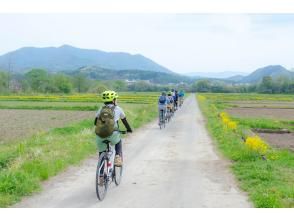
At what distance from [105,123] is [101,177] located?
0.94 m

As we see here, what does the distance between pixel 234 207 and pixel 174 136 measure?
35.6 ft

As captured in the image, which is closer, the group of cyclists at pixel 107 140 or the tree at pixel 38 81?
the group of cyclists at pixel 107 140

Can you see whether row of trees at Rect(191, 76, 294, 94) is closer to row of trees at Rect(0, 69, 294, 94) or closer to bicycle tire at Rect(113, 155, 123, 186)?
row of trees at Rect(0, 69, 294, 94)

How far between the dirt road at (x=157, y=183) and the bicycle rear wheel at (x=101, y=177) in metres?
0.13

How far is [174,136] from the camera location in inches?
701

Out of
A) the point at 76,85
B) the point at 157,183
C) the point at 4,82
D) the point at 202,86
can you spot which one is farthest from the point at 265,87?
the point at 157,183

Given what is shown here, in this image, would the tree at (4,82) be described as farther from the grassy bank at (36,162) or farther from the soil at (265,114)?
the grassy bank at (36,162)

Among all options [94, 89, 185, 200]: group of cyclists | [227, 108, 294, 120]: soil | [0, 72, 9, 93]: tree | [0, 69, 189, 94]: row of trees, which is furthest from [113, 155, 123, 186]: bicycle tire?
[0, 72, 9, 93]: tree

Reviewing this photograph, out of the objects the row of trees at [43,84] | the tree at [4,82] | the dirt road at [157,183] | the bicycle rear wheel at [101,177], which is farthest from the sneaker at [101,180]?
the tree at [4,82]

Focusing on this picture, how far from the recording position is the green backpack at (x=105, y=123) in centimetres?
767

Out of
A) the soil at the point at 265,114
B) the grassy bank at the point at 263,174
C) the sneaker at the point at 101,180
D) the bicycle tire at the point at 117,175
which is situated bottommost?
the soil at the point at 265,114

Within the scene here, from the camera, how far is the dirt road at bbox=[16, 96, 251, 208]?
7238 mm

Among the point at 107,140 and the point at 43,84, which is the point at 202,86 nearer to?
the point at 43,84
